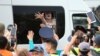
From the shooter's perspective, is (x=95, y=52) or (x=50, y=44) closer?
(x=50, y=44)

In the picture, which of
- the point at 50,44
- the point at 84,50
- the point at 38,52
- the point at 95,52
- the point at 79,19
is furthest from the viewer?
the point at 79,19

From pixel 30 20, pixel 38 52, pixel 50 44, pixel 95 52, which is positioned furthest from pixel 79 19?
pixel 38 52

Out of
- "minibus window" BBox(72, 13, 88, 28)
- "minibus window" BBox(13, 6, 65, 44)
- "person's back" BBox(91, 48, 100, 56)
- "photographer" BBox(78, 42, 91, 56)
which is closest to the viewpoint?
"photographer" BBox(78, 42, 91, 56)

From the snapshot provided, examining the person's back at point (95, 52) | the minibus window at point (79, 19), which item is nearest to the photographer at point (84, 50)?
the person's back at point (95, 52)

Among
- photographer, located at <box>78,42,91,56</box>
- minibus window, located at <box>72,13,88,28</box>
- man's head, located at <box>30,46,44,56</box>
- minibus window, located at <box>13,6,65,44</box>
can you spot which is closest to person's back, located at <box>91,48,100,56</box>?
photographer, located at <box>78,42,91,56</box>

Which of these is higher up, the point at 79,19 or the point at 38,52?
the point at 79,19

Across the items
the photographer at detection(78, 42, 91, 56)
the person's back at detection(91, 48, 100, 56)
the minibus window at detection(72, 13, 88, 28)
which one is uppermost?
the minibus window at detection(72, 13, 88, 28)

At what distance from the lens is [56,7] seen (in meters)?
11.8

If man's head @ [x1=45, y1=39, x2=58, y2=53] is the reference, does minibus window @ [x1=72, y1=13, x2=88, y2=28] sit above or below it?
above

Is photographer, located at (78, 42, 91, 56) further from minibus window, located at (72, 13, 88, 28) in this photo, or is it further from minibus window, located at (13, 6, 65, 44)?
minibus window, located at (72, 13, 88, 28)

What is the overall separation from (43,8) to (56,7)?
357mm

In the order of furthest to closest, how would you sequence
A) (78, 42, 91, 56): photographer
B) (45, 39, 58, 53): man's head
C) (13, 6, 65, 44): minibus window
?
(13, 6, 65, 44): minibus window < (45, 39, 58, 53): man's head < (78, 42, 91, 56): photographer

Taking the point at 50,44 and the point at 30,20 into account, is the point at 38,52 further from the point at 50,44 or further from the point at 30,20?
the point at 30,20

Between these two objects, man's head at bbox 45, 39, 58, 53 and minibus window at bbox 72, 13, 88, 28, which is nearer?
man's head at bbox 45, 39, 58, 53
